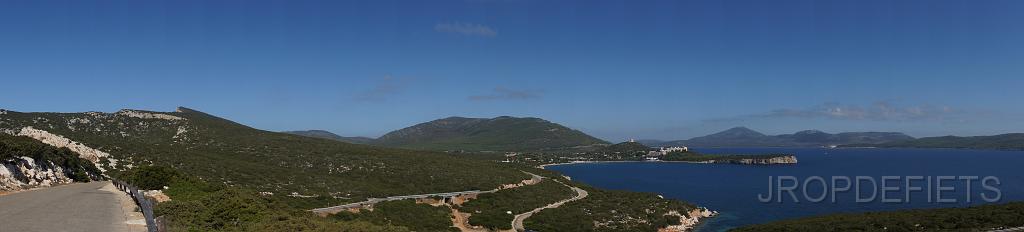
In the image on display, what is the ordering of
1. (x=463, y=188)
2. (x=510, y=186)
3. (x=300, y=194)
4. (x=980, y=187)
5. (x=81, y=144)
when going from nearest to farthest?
(x=300, y=194) < (x=81, y=144) < (x=463, y=188) < (x=510, y=186) < (x=980, y=187)

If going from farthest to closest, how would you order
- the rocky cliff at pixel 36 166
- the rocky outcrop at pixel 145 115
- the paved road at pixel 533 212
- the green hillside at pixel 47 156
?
the rocky outcrop at pixel 145 115 < the paved road at pixel 533 212 < the green hillside at pixel 47 156 < the rocky cliff at pixel 36 166

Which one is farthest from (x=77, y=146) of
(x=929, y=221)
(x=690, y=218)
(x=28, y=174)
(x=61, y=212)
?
(x=929, y=221)

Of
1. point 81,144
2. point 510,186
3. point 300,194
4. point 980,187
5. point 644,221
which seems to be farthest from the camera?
point 980,187

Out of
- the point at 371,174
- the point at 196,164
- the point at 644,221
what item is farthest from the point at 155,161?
→ the point at 644,221

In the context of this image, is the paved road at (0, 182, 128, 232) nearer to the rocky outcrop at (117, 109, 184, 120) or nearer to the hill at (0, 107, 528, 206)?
the hill at (0, 107, 528, 206)

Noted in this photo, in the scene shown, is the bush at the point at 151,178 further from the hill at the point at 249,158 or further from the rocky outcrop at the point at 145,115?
the rocky outcrop at the point at 145,115

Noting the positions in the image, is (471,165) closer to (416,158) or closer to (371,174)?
(416,158)

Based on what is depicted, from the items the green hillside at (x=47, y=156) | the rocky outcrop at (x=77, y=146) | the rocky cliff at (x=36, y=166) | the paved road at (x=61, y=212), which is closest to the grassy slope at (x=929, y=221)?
the paved road at (x=61, y=212)

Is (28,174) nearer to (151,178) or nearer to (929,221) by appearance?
(151,178)
